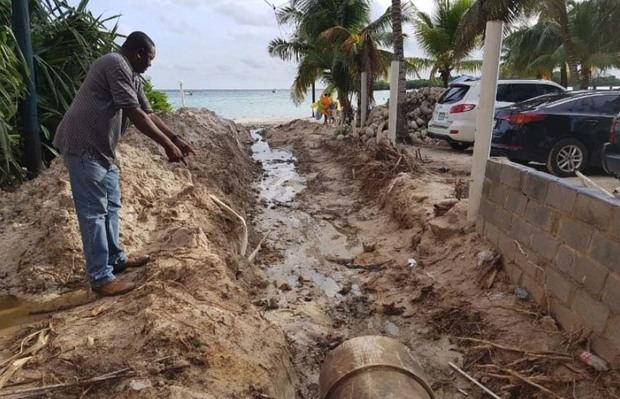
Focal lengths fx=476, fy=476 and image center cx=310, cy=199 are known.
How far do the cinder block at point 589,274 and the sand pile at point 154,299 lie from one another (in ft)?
7.28

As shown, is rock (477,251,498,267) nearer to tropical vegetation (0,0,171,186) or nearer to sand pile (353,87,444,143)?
tropical vegetation (0,0,171,186)

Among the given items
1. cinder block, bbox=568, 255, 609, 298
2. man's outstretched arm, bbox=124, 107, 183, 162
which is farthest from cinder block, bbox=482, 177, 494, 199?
man's outstretched arm, bbox=124, 107, 183, 162

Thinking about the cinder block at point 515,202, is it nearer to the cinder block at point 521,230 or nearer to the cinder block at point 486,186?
the cinder block at point 521,230

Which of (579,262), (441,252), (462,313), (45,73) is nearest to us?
(579,262)

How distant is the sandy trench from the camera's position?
291 centimetres

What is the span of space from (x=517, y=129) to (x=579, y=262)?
16.6 ft

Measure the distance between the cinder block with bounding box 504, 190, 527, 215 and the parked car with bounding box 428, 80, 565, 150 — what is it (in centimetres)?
703

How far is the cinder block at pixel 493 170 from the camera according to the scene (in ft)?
15.9

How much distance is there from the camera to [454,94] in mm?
11641

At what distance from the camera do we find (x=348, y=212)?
8.34m

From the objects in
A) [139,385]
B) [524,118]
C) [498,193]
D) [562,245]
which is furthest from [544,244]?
[524,118]

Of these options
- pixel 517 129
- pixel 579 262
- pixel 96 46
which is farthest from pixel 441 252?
pixel 96 46

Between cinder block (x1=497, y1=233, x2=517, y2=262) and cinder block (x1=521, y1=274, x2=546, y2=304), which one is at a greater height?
cinder block (x1=497, y1=233, x2=517, y2=262)

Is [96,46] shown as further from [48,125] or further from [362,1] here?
[362,1]
